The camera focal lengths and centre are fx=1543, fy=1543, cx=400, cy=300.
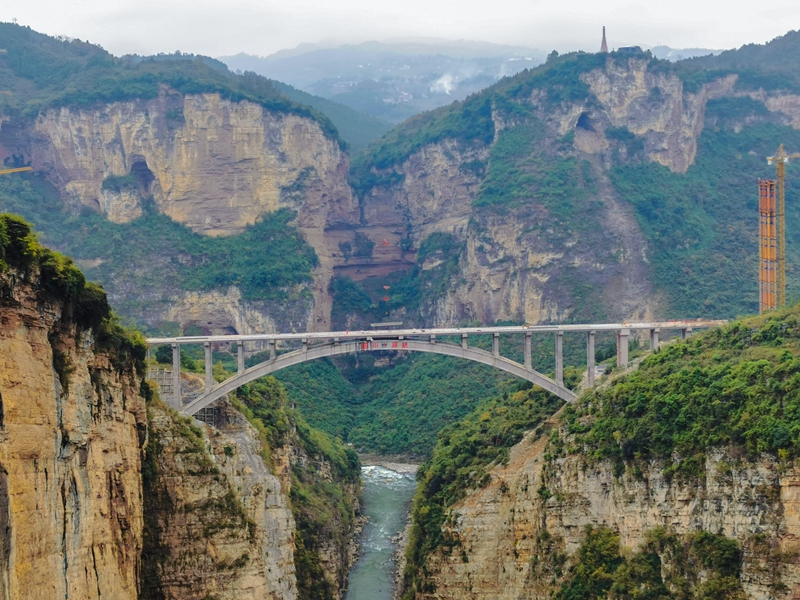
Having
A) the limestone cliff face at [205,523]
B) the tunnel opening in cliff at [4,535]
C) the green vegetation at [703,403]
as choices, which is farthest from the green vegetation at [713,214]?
the tunnel opening in cliff at [4,535]


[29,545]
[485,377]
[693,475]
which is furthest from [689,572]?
[485,377]

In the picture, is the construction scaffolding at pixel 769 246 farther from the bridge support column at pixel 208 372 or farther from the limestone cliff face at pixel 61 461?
the limestone cliff face at pixel 61 461

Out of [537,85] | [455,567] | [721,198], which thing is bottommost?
[455,567]

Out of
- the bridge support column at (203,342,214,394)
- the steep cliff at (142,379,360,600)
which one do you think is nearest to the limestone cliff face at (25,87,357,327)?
the steep cliff at (142,379,360,600)

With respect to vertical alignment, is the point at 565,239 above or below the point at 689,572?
above

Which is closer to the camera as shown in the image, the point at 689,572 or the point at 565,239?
the point at 689,572

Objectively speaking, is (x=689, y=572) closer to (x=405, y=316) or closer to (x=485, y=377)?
(x=485, y=377)
